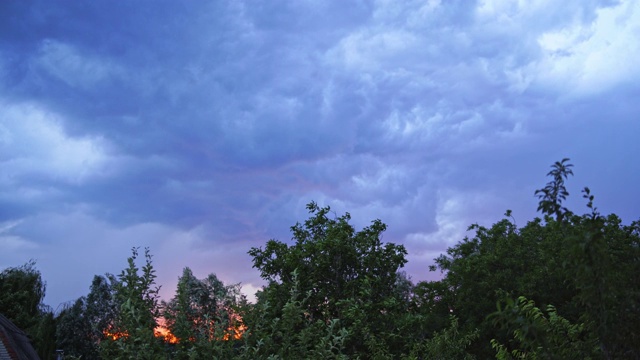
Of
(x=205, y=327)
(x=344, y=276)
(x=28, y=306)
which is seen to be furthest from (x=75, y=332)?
(x=205, y=327)

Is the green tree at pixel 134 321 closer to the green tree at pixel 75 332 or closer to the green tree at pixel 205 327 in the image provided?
the green tree at pixel 205 327

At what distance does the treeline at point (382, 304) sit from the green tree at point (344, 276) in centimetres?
6

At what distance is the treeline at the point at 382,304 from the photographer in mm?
7828

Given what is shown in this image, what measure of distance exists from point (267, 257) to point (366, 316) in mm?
7368

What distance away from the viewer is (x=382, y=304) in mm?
29031

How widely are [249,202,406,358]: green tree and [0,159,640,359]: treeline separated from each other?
0.06m

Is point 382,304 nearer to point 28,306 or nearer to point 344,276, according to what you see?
point 344,276

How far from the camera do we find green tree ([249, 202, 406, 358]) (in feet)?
94.2

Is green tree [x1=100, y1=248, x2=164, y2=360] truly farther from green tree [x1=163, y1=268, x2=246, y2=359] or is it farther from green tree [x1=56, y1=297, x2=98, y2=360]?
green tree [x1=56, y1=297, x2=98, y2=360]

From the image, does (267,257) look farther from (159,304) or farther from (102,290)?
(102,290)

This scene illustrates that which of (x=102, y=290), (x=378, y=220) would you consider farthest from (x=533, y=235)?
(x=102, y=290)

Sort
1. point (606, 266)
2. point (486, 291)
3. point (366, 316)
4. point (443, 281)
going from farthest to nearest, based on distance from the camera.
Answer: point (443, 281)
point (486, 291)
point (366, 316)
point (606, 266)

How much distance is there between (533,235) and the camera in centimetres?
3862

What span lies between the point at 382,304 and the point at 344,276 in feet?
9.16
